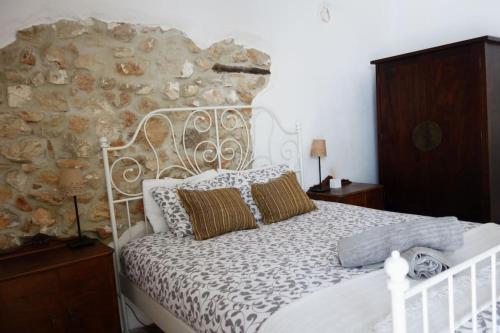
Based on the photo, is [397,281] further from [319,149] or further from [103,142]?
[319,149]

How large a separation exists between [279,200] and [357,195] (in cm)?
97

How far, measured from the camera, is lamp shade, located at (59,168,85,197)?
6.73 feet

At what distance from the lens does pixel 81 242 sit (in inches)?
83.2

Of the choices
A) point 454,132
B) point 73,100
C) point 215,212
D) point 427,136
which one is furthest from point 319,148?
point 73,100

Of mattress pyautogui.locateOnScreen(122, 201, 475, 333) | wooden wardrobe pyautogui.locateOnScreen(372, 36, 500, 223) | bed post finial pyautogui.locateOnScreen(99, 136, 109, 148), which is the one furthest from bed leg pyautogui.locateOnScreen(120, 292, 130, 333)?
wooden wardrobe pyautogui.locateOnScreen(372, 36, 500, 223)

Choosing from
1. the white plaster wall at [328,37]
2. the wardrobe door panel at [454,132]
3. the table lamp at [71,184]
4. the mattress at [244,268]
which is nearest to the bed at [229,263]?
the mattress at [244,268]

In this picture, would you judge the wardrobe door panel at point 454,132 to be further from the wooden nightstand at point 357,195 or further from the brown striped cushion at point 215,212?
the brown striped cushion at point 215,212

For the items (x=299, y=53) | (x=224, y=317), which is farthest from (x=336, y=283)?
(x=299, y=53)

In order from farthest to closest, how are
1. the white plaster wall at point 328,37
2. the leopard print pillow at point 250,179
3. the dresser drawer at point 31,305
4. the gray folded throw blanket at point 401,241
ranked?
the white plaster wall at point 328,37
the leopard print pillow at point 250,179
the dresser drawer at point 31,305
the gray folded throw blanket at point 401,241

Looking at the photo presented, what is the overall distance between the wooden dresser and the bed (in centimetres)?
18

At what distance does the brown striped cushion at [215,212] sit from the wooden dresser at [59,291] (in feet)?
1.60

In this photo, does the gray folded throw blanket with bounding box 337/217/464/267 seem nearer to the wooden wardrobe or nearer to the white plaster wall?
the wooden wardrobe

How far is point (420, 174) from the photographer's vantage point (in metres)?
3.26

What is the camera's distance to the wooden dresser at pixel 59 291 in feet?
5.71
